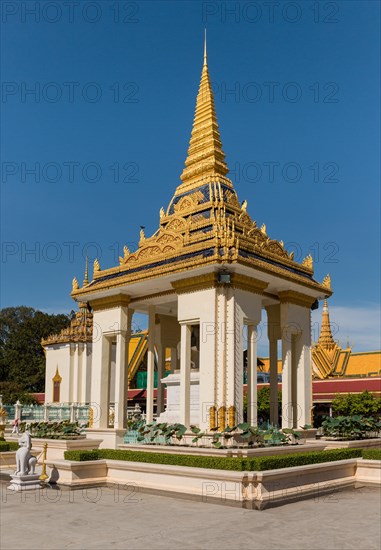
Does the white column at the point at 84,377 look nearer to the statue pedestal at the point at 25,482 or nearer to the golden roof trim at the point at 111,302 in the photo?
the golden roof trim at the point at 111,302

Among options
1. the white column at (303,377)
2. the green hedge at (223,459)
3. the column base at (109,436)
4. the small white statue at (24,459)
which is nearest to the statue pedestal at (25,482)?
the small white statue at (24,459)

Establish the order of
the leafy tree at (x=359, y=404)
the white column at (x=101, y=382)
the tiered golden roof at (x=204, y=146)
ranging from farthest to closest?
the leafy tree at (x=359, y=404)
the tiered golden roof at (x=204, y=146)
the white column at (x=101, y=382)

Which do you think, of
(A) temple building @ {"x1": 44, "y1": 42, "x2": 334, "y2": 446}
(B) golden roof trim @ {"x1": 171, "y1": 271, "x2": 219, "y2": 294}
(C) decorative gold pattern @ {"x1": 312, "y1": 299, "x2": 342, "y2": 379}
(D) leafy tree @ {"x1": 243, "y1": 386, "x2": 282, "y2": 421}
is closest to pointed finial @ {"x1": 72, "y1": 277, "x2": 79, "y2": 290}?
(A) temple building @ {"x1": 44, "y1": 42, "x2": 334, "y2": 446}

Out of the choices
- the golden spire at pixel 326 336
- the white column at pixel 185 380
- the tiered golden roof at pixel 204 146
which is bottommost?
the white column at pixel 185 380

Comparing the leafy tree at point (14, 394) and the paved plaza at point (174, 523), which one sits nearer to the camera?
the paved plaza at point (174, 523)

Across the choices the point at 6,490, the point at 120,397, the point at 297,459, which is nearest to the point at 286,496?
the point at 297,459

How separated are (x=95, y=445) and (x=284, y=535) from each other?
12.1m

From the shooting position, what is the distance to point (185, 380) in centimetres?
1973

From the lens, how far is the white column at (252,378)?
19.6m

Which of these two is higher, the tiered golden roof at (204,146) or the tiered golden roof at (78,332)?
the tiered golden roof at (204,146)

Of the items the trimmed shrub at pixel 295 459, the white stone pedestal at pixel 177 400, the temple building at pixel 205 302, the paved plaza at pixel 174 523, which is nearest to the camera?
the paved plaza at pixel 174 523

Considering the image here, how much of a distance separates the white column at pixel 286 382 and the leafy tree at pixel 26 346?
47465mm

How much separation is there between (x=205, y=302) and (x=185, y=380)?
2.70 meters

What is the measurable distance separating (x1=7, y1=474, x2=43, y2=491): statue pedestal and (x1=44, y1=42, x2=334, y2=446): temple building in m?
5.34
